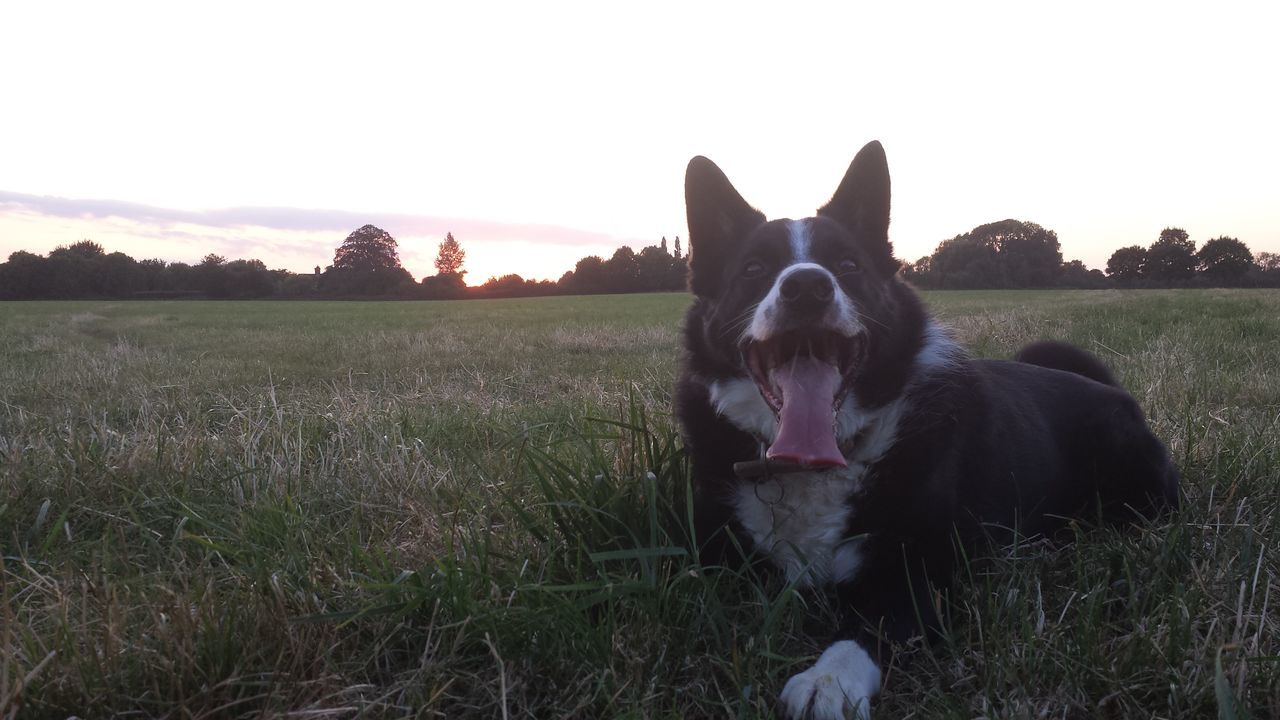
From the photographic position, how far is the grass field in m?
1.72

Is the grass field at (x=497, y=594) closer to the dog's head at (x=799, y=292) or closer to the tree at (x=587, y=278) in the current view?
the dog's head at (x=799, y=292)

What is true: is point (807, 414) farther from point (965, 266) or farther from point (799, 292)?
point (965, 266)

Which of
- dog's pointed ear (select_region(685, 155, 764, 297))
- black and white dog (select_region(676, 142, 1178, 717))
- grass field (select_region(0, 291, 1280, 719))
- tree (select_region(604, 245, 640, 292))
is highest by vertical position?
tree (select_region(604, 245, 640, 292))

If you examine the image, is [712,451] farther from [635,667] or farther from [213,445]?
[213,445]

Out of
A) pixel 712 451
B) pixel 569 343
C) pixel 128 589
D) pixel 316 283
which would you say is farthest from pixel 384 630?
pixel 316 283

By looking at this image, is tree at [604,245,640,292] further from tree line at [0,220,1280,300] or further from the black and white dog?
the black and white dog

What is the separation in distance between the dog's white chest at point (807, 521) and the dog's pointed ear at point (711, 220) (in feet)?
3.01

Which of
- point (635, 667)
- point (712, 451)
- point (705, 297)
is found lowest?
point (635, 667)

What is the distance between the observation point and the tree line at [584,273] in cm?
5619

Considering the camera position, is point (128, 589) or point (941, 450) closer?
point (128, 589)

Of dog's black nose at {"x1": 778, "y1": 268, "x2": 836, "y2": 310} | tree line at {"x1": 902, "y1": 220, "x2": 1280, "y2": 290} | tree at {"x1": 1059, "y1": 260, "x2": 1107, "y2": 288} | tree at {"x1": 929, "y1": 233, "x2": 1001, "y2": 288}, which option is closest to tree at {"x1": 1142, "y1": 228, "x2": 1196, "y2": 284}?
tree line at {"x1": 902, "y1": 220, "x2": 1280, "y2": 290}

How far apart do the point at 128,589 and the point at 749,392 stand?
79.6 inches

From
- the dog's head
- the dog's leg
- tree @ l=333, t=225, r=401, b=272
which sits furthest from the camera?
tree @ l=333, t=225, r=401, b=272

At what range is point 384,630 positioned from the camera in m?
1.92
